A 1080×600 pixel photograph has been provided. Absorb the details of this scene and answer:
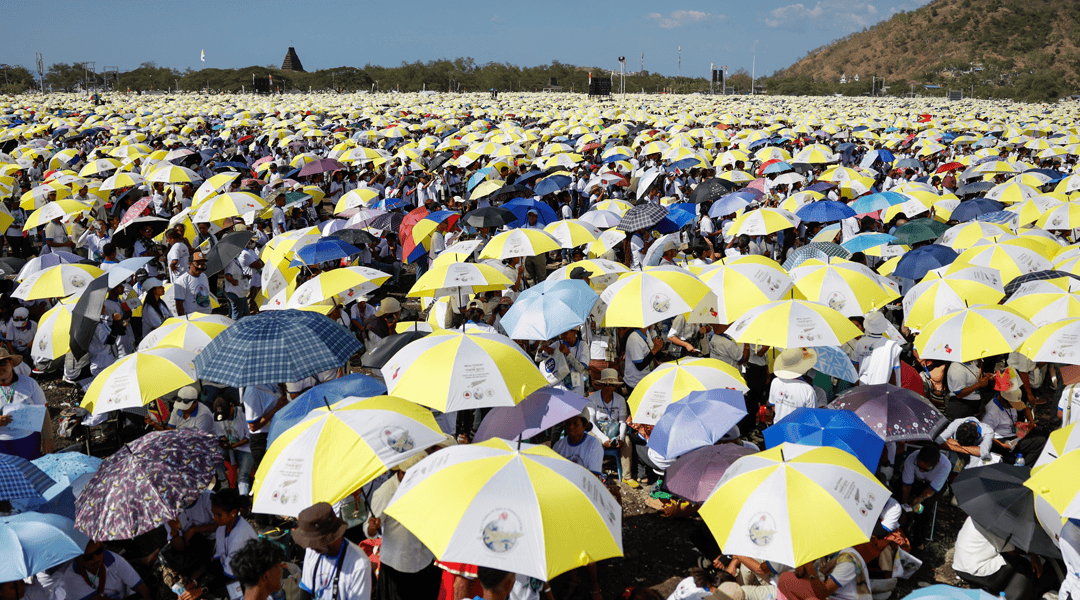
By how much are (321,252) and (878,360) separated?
6.02 meters

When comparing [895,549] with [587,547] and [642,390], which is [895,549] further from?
[587,547]

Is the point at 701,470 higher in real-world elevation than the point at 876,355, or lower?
lower

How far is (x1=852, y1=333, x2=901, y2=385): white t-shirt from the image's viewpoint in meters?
6.18

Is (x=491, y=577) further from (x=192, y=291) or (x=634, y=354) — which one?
(x=192, y=291)

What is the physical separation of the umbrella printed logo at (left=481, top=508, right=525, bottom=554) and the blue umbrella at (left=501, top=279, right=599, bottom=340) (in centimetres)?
294

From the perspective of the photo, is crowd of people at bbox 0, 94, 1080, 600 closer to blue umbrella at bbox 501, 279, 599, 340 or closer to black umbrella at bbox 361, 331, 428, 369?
blue umbrella at bbox 501, 279, 599, 340

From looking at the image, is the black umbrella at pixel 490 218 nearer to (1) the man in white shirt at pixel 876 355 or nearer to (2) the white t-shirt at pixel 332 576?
(1) the man in white shirt at pixel 876 355

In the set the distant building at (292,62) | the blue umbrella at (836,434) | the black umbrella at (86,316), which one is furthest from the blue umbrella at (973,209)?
the distant building at (292,62)

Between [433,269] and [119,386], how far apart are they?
3169mm

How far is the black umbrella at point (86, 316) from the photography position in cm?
662

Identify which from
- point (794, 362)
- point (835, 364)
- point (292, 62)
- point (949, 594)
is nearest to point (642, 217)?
point (835, 364)

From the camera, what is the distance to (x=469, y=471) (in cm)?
356

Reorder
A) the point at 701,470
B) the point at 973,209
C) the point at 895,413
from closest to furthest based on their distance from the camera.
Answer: the point at 701,470 → the point at 895,413 → the point at 973,209

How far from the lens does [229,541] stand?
14.1 feet
